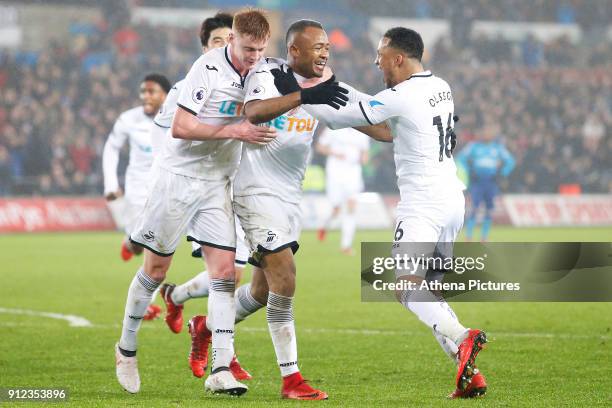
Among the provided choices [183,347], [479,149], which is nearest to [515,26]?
[479,149]

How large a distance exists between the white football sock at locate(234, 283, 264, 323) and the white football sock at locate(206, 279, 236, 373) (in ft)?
2.02

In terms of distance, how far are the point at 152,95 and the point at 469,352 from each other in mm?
6062

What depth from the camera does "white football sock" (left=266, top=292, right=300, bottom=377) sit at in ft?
21.3

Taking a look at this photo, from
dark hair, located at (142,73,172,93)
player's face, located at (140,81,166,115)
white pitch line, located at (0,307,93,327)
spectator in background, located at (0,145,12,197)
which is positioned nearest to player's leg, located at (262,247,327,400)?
white pitch line, located at (0,307,93,327)

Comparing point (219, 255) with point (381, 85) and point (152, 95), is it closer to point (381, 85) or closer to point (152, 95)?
point (152, 95)

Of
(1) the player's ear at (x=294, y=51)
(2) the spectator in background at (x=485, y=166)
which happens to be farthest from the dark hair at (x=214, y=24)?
(2) the spectator in background at (x=485, y=166)

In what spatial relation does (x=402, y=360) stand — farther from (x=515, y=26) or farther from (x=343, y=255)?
(x=515, y=26)

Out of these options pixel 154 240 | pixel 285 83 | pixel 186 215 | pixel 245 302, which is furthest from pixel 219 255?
pixel 285 83

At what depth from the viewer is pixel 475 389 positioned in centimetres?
614

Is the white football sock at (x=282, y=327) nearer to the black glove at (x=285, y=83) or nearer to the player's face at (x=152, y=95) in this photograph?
the black glove at (x=285, y=83)

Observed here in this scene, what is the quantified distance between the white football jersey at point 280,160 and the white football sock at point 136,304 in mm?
824

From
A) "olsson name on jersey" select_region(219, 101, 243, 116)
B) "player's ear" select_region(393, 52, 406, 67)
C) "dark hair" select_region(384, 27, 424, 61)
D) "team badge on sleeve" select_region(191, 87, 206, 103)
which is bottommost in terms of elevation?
"olsson name on jersey" select_region(219, 101, 243, 116)

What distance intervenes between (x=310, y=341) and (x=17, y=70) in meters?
21.6

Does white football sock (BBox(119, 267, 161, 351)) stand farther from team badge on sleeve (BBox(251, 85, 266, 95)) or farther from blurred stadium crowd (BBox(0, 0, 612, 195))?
blurred stadium crowd (BBox(0, 0, 612, 195))
